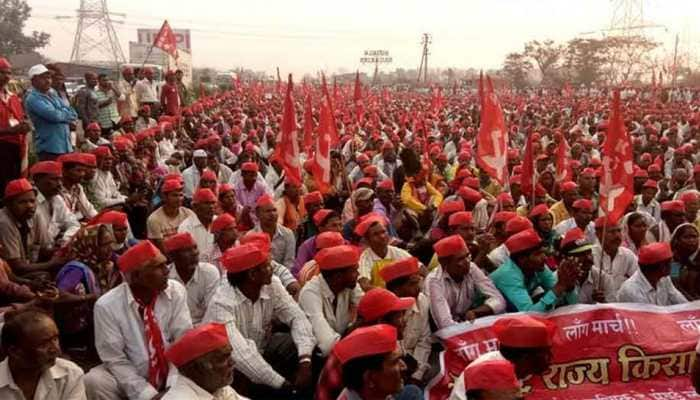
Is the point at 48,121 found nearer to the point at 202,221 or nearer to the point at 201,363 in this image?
the point at 202,221

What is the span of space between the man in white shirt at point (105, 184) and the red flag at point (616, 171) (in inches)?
219

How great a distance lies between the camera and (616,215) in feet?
21.0

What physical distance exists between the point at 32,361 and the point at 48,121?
5.83 m

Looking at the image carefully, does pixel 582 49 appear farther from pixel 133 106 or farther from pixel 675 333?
pixel 675 333

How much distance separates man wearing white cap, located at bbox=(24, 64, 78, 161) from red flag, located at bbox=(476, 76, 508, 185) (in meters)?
5.07

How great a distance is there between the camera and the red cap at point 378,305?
438cm

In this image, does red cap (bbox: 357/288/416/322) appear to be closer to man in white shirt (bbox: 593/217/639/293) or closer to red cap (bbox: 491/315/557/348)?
red cap (bbox: 491/315/557/348)

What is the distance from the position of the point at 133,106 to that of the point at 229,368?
12.8 m

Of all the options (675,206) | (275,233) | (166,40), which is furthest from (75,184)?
(166,40)

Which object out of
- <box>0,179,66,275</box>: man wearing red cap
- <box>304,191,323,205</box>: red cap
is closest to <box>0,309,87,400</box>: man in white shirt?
<box>0,179,66,275</box>: man wearing red cap

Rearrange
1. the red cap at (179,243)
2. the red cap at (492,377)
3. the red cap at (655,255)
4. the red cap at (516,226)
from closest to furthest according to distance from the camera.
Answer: the red cap at (492,377) → the red cap at (179,243) → the red cap at (655,255) → the red cap at (516,226)

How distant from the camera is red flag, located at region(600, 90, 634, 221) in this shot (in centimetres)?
643

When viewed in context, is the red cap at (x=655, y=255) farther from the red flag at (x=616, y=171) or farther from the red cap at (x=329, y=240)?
the red cap at (x=329, y=240)

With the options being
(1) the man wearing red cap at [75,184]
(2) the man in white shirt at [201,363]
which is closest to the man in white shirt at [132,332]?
(2) the man in white shirt at [201,363]
